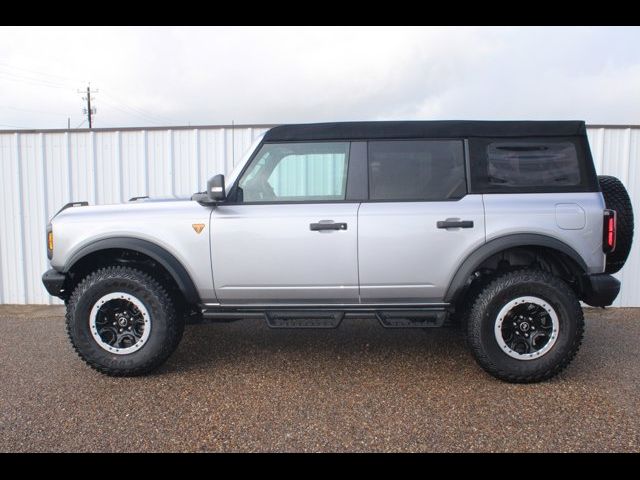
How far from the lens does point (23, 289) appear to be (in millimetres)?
6961

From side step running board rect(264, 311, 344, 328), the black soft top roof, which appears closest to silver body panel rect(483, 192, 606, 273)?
the black soft top roof

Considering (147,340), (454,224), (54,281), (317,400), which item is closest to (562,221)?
(454,224)

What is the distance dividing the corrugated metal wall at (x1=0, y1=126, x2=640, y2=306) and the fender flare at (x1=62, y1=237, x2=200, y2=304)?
3233 millimetres

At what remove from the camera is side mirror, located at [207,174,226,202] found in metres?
3.57

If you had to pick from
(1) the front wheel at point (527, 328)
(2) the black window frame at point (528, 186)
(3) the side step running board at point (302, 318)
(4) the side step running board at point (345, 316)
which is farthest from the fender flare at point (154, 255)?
(2) the black window frame at point (528, 186)

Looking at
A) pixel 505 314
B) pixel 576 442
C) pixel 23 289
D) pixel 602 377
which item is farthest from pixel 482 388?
pixel 23 289

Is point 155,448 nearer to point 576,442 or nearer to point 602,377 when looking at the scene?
point 576,442

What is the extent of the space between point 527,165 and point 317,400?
248cm

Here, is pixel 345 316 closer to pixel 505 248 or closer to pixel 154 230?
pixel 505 248

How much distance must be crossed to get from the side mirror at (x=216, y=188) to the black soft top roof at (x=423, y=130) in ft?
1.87

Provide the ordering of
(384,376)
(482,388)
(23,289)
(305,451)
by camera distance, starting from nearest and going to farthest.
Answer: (305,451) → (482,388) → (384,376) → (23,289)

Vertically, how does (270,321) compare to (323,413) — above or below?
above

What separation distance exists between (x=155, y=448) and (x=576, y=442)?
2.48 meters

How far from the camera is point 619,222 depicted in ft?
12.5
